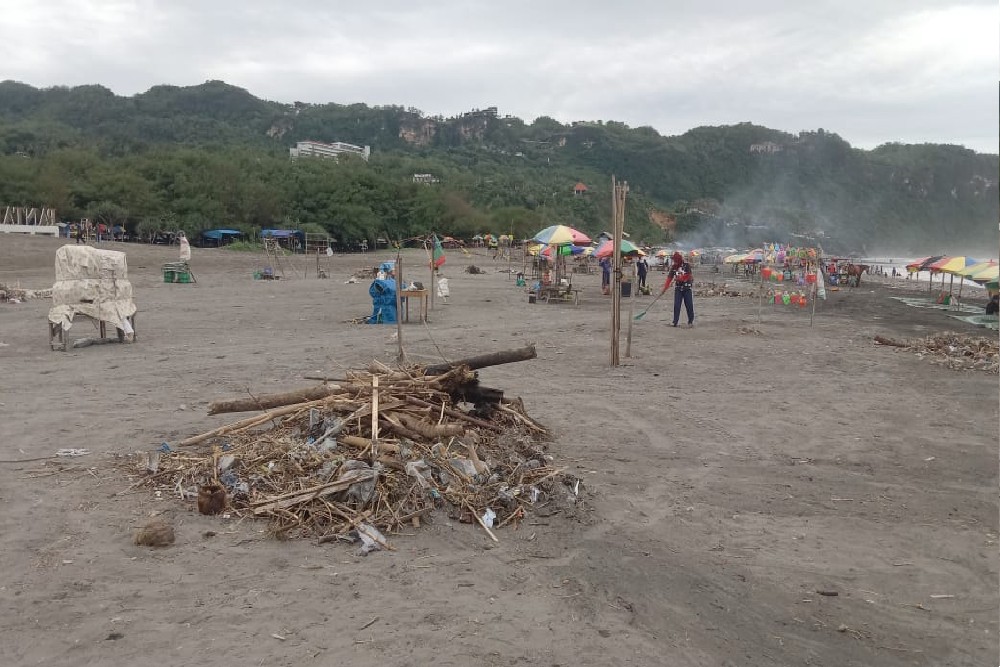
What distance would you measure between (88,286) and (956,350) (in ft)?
52.6

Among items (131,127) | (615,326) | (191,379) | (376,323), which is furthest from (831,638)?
(131,127)

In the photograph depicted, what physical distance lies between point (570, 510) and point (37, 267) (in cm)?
2835

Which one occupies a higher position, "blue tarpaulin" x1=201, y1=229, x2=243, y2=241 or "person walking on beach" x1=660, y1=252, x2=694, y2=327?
"blue tarpaulin" x1=201, y1=229, x2=243, y2=241

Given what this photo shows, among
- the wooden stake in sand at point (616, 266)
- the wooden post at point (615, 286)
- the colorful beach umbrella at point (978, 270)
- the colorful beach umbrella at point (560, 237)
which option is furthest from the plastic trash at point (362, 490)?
the colorful beach umbrella at point (978, 270)

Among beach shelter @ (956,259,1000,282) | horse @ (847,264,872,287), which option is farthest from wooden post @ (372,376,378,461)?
horse @ (847,264,872,287)

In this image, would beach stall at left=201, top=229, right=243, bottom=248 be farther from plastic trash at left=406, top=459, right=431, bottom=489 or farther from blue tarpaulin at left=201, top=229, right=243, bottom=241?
plastic trash at left=406, top=459, right=431, bottom=489

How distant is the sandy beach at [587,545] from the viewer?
12.3 ft

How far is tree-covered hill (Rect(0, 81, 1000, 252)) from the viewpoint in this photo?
47.6 m

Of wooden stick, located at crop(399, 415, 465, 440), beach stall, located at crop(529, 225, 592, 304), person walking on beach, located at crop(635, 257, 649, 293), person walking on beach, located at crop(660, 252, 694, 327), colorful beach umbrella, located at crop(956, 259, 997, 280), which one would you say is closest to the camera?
wooden stick, located at crop(399, 415, 465, 440)

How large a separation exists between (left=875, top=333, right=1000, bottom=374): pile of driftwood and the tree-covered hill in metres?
3.01

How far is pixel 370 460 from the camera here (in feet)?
18.1

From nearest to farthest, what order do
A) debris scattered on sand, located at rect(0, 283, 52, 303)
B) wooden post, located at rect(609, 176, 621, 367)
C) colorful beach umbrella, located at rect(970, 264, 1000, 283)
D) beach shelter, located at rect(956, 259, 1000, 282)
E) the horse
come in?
wooden post, located at rect(609, 176, 621, 367) < debris scattered on sand, located at rect(0, 283, 52, 303) < colorful beach umbrella, located at rect(970, 264, 1000, 283) < beach shelter, located at rect(956, 259, 1000, 282) < the horse

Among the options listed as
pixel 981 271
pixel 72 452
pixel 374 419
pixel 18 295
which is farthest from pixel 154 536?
pixel 981 271

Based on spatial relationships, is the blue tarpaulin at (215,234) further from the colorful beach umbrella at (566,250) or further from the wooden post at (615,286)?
the wooden post at (615,286)
